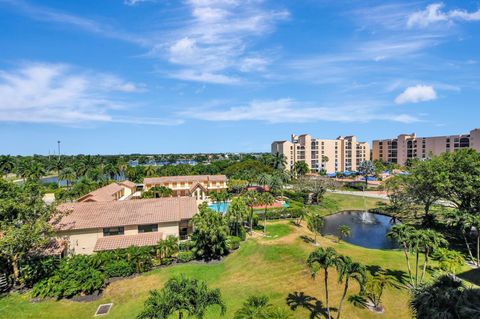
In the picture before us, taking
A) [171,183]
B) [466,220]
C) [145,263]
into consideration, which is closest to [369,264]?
[466,220]

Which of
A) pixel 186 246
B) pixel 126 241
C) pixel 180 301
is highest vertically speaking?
pixel 180 301

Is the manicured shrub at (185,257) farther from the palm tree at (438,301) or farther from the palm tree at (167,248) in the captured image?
the palm tree at (438,301)

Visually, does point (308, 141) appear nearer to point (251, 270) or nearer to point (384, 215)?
point (384, 215)

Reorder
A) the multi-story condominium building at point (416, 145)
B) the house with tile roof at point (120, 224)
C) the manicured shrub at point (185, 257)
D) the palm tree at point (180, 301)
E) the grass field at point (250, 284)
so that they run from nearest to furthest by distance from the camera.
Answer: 1. the palm tree at point (180, 301)
2. the grass field at point (250, 284)
3. the manicured shrub at point (185, 257)
4. the house with tile roof at point (120, 224)
5. the multi-story condominium building at point (416, 145)

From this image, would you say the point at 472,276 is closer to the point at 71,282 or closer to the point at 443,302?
the point at 443,302

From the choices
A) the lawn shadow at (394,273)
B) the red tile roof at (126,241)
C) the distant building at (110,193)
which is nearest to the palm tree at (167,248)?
the red tile roof at (126,241)

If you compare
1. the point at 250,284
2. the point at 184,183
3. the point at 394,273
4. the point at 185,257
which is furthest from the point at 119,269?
the point at 184,183
